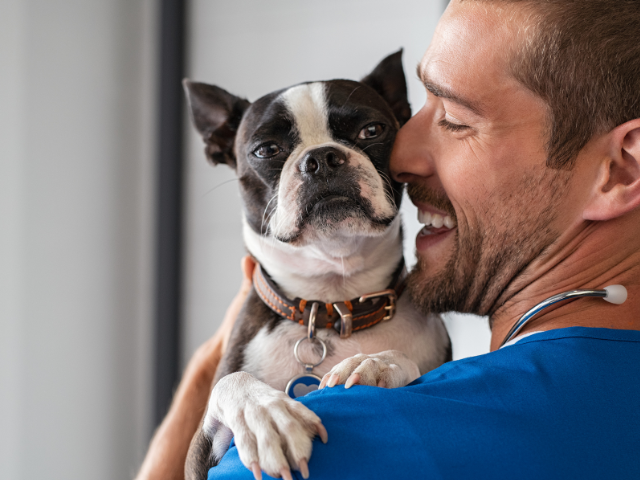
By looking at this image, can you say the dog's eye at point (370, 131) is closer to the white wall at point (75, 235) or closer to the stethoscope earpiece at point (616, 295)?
the stethoscope earpiece at point (616, 295)

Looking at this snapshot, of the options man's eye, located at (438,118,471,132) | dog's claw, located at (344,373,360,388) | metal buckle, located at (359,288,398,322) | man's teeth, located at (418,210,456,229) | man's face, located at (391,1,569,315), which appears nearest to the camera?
dog's claw, located at (344,373,360,388)

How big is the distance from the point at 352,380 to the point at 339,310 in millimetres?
485

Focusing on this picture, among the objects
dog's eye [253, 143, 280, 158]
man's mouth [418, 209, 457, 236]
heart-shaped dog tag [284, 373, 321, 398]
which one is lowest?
heart-shaped dog tag [284, 373, 321, 398]

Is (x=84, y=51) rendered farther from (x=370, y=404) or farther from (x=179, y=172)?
(x=370, y=404)

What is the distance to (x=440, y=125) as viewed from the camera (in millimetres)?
1655

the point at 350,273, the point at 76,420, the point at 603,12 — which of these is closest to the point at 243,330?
the point at 350,273

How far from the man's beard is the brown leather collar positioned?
0.11 m

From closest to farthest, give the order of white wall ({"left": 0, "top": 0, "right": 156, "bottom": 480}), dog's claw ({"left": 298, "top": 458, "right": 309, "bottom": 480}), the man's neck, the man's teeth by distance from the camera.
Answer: dog's claw ({"left": 298, "top": 458, "right": 309, "bottom": 480}) < the man's neck < the man's teeth < white wall ({"left": 0, "top": 0, "right": 156, "bottom": 480})

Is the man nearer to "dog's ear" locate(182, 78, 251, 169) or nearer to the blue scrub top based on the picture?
the blue scrub top

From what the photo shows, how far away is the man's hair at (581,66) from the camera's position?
1.35m

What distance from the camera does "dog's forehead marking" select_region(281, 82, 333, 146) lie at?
6.36 ft

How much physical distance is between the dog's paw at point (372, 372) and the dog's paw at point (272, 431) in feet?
0.54

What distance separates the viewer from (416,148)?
1.73m

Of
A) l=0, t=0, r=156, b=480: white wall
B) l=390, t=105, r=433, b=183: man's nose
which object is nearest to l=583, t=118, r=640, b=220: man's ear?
l=390, t=105, r=433, b=183: man's nose
